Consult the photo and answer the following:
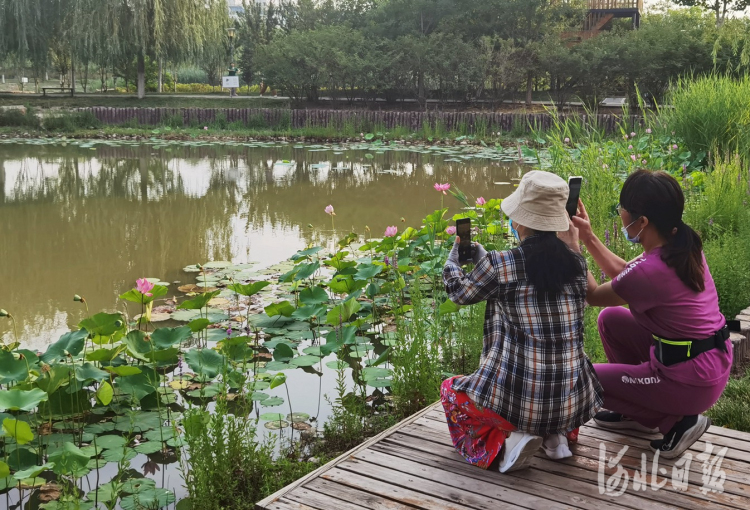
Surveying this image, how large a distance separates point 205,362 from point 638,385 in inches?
65.6

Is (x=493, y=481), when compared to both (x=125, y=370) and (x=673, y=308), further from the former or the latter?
(x=125, y=370)

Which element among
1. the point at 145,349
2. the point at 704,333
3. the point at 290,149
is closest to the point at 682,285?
the point at 704,333

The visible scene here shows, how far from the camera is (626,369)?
7.58 feet

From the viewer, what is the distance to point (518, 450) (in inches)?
82.0

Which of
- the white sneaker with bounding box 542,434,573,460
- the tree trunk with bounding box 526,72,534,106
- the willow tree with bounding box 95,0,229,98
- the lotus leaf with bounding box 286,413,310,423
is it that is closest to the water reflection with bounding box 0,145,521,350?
the lotus leaf with bounding box 286,413,310,423

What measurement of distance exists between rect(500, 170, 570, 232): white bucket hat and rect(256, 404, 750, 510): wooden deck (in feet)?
2.27

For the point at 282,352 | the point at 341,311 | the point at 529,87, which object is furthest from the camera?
the point at 529,87

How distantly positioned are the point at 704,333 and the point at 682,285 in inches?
6.3

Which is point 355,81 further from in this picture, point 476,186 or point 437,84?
point 476,186

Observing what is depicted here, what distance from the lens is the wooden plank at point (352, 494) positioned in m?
1.98

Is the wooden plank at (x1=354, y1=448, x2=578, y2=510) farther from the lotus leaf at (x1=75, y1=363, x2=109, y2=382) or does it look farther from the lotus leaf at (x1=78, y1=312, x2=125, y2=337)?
the lotus leaf at (x1=78, y1=312, x2=125, y2=337)

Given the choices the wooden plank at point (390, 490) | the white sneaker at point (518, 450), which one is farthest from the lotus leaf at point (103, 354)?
the white sneaker at point (518, 450)

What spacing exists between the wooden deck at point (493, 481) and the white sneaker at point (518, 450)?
32 mm


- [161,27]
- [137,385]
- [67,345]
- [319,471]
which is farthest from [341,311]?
[161,27]
